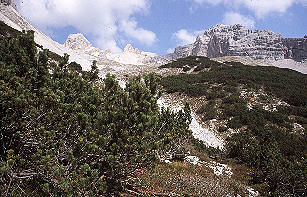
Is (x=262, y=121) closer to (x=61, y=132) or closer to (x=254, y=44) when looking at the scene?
(x=61, y=132)

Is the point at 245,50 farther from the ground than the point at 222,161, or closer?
farther from the ground

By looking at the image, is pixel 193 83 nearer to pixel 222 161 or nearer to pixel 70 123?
pixel 222 161

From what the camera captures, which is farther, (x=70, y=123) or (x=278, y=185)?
(x=278, y=185)

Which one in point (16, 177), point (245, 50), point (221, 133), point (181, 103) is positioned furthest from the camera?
point (245, 50)

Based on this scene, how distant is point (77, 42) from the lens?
456ft

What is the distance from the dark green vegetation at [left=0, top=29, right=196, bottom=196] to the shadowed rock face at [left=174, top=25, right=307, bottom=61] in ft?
246

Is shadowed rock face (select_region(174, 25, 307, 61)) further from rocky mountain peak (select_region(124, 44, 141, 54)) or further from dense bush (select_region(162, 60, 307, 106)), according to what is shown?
rocky mountain peak (select_region(124, 44, 141, 54))

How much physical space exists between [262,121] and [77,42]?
147729mm

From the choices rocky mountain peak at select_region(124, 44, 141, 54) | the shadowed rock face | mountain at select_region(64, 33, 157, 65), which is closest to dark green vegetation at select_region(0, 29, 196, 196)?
the shadowed rock face

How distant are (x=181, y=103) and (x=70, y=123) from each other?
18.1 meters

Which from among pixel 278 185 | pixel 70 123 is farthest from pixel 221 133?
pixel 70 123

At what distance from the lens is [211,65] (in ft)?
117

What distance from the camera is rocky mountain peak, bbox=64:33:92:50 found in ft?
449

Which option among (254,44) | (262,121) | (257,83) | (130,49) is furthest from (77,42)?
(262,121)
